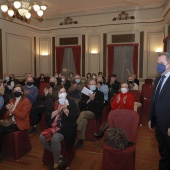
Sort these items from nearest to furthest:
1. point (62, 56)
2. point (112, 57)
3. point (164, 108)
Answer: point (164, 108), point (112, 57), point (62, 56)

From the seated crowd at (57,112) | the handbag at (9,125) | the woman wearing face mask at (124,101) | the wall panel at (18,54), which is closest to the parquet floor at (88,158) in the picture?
the seated crowd at (57,112)

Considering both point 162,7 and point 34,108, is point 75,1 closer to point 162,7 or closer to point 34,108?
point 162,7

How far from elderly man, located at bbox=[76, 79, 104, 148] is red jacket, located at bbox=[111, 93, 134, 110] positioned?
0.38 metres

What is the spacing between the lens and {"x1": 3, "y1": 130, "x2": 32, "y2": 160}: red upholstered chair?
127 inches

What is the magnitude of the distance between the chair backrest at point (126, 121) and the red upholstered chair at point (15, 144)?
1617mm

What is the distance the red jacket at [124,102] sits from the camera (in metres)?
3.93

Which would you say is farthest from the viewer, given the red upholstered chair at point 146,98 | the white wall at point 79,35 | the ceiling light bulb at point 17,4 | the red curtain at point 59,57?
the red curtain at point 59,57

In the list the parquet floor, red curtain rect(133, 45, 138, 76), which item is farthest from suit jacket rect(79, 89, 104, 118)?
red curtain rect(133, 45, 138, 76)

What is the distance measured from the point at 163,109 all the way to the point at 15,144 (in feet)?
8.07

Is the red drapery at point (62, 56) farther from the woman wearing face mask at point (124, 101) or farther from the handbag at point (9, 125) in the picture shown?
the handbag at point (9, 125)

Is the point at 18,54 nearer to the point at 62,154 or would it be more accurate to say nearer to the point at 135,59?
the point at 135,59

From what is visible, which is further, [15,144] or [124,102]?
[124,102]

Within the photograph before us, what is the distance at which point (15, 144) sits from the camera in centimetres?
323

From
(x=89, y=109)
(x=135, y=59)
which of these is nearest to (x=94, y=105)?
(x=89, y=109)
